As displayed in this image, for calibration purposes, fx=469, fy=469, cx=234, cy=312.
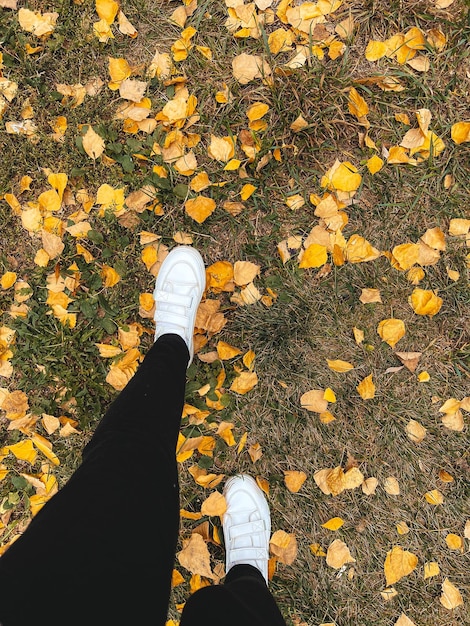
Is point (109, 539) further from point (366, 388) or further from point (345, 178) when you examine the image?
point (345, 178)

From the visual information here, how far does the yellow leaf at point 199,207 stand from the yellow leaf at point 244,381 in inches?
30.7

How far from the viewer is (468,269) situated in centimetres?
224

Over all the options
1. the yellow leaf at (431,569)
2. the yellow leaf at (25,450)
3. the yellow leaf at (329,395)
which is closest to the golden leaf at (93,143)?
the yellow leaf at (25,450)

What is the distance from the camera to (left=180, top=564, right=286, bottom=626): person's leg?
Answer: 5.19ft

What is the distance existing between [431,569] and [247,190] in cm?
202

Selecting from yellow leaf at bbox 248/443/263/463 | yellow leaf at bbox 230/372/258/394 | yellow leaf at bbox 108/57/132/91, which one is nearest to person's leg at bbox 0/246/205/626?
yellow leaf at bbox 230/372/258/394

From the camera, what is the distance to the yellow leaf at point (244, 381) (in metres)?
2.27

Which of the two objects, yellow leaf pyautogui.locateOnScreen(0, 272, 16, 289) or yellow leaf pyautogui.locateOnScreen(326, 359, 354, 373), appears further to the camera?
yellow leaf pyautogui.locateOnScreen(0, 272, 16, 289)

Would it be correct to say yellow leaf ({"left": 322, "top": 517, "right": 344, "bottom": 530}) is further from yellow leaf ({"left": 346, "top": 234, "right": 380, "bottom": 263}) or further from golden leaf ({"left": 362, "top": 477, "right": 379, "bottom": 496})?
yellow leaf ({"left": 346, "top": 234, "right": 380, "bottom": 263})

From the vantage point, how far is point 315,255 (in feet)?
7.28

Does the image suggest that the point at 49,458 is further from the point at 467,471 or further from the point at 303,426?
the point at 467,471

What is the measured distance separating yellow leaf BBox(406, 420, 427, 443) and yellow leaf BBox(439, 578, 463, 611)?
2.26 ft

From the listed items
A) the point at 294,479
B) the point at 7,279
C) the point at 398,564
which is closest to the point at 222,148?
the point at 7,279

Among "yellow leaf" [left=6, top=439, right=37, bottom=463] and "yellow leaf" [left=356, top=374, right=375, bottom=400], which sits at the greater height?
"yellow leaf" [left=356, top=374, right=375, bottom=400]
